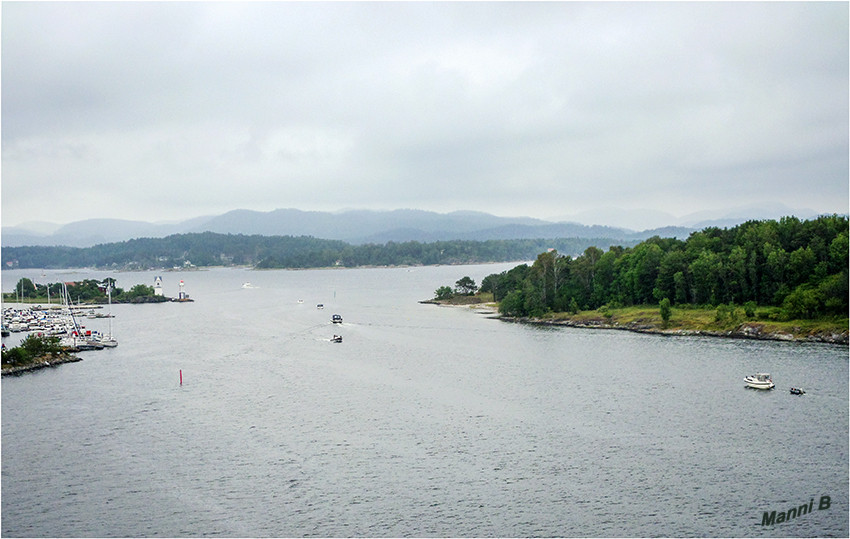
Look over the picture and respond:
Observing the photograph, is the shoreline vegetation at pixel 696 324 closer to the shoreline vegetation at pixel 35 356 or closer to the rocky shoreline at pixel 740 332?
the rocky shoreline at pixel 740 332

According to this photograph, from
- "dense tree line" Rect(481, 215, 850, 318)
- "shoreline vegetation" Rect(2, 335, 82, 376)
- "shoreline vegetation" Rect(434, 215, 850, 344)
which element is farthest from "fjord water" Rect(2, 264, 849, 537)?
"dense tree line" Rect(481, 215, 850, 318)

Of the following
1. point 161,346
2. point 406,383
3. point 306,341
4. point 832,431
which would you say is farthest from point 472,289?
point 832,431

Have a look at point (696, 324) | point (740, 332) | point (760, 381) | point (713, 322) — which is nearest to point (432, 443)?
point (760, 381)

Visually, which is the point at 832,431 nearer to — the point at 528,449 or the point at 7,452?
the point at 528,449

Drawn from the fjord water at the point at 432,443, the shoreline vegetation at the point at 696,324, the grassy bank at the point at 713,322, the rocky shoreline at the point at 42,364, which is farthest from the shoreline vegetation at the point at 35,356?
the grassy bank at the point at 713,322

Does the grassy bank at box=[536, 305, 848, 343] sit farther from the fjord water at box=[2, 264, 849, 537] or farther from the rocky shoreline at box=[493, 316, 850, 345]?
the fjord water at box=[2, 264, 849, 537]
